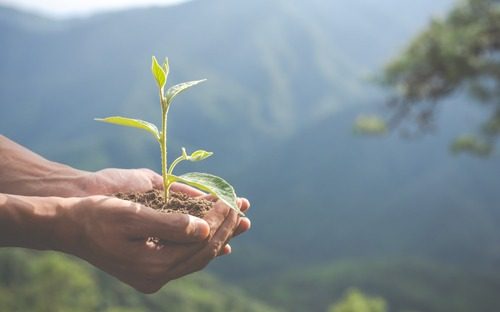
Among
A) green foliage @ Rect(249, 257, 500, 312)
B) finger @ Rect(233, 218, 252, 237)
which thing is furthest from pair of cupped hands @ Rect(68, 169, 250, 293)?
green foliage @ Rect(249, 257, 500, 312)

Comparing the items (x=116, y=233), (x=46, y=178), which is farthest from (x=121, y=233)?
(x=46, y=178)

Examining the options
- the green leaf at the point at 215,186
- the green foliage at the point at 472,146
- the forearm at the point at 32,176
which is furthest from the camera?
the green foliage at the point at 472,146

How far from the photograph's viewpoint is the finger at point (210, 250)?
7.14 ft

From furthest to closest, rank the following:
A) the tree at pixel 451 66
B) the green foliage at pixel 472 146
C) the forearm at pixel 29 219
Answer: the green foliage at pixel 472 146 → the tree at pixel 451 66 → the forearm at pixel 29 219

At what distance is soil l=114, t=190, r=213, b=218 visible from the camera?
2.36 meters

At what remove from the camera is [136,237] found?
2.09 m

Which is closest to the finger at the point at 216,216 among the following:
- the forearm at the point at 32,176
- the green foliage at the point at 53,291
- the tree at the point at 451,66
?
the forearm at the point at 32,176

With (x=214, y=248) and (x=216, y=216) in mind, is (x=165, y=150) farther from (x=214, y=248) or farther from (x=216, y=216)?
(x=214, y=248)

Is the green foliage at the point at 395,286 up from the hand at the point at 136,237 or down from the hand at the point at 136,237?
up

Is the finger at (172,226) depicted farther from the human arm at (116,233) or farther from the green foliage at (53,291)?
the green foliage at (53,291)

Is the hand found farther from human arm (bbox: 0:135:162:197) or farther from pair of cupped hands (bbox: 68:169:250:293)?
human arm (bbox: 0:135:162:197)

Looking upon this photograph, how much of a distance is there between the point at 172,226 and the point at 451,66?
7.03m

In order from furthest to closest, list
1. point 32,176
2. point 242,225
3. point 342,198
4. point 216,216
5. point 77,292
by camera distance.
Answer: point 342,198 < point 77,292 < point 32,176 < point 242,225 < point 216,216

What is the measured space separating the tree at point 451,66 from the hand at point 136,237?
6696 mm
